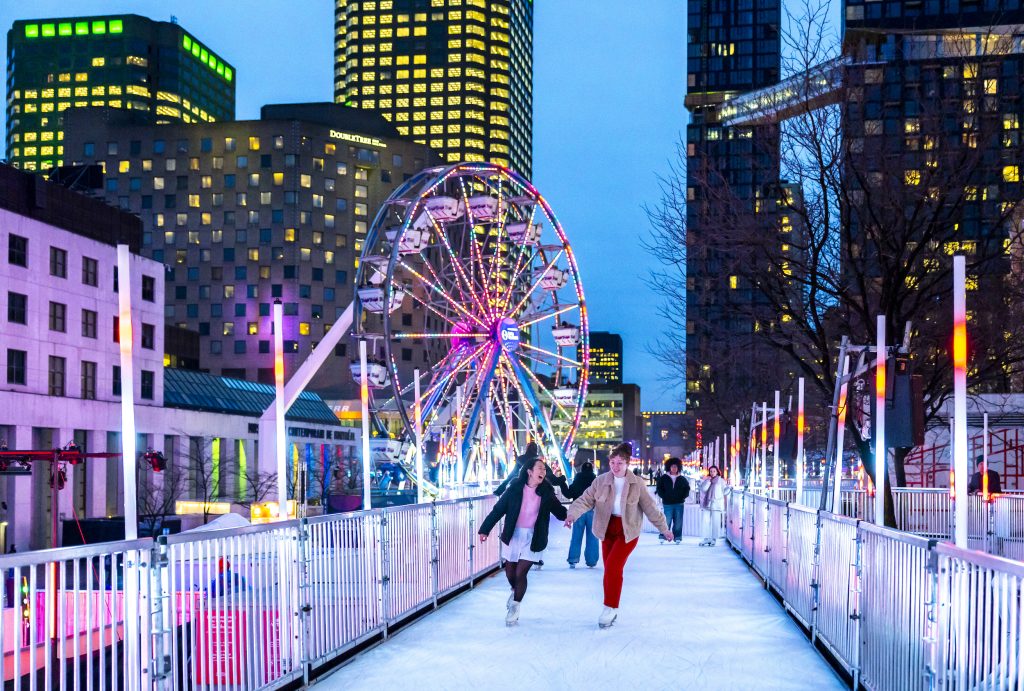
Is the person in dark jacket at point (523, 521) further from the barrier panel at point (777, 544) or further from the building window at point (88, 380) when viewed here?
the building window at point (88, 380)

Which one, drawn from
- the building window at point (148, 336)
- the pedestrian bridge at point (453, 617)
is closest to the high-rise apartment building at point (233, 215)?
the building window at point (148, 336)

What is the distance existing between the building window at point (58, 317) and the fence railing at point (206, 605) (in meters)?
53.3

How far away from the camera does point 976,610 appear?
710cm

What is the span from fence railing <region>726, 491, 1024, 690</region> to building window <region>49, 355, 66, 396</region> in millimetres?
54041

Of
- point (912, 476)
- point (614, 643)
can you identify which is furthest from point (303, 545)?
point (912, 476)

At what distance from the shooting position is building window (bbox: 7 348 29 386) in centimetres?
6006

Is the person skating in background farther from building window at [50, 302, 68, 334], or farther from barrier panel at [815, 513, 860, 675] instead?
building window at [50, 302, 68, 334]

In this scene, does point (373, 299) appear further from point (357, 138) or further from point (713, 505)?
point (357, 138)

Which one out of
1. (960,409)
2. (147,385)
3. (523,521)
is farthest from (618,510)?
(147,385)

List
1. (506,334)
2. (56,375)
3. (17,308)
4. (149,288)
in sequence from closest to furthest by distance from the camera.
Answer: (506,334)
(17,308)
(56,375)
(149,288)

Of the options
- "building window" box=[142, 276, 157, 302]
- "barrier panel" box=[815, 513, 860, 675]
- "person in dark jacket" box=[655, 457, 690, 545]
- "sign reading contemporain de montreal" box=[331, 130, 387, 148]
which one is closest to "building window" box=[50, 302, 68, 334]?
"building window" box=[142, 276, 157, 302]

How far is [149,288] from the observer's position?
74.2 metres

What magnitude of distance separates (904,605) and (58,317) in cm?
6047

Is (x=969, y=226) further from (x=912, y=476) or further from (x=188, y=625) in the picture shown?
(x=188, y=625)
